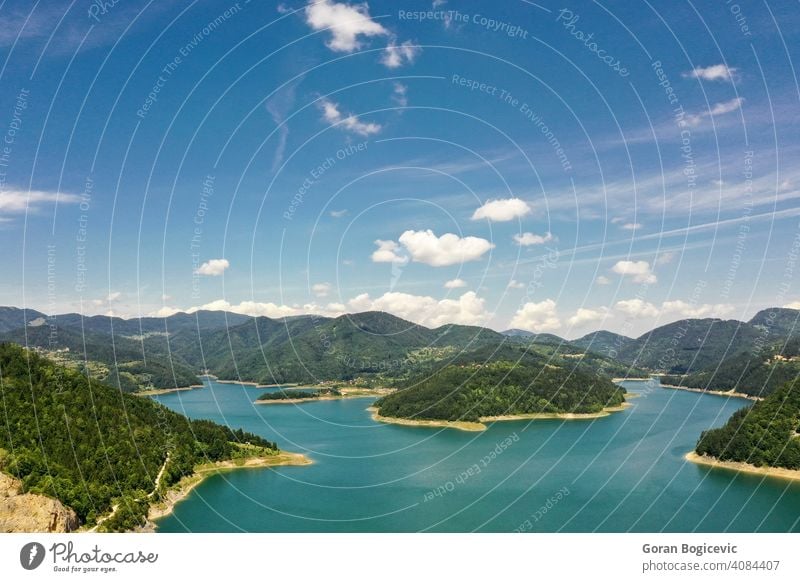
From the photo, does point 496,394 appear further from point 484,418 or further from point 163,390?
point 163,390

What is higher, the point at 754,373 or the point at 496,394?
the point at 754,373

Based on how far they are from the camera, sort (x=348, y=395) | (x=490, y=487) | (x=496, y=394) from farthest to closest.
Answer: (x=348, y=395) → (x=496, y=394) → (x=490, y=487)

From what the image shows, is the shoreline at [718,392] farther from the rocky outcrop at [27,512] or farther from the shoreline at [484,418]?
the rocky outcrop at [27,512]

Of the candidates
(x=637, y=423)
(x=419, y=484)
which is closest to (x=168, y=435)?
(x=419, y=484)

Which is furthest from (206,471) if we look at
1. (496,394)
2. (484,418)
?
(496,394)
